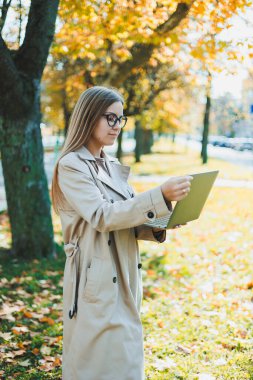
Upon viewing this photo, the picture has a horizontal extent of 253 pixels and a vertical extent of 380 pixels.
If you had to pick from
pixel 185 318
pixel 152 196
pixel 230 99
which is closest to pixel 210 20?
pixel 185 318

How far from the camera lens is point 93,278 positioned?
246 centimetres

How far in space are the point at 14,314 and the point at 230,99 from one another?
56.8 ft

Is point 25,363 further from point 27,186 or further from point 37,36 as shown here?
point 37,36

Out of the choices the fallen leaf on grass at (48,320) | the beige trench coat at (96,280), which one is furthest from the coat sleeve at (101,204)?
the fallen leaf on grass at (48,320)

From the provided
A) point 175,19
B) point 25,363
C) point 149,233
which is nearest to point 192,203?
point 149,233

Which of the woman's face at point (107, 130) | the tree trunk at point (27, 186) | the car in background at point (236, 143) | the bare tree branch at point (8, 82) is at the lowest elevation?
the car in background at point (236, 143)

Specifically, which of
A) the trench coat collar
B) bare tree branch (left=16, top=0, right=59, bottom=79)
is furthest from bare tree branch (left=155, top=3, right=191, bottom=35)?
the trench coat collar

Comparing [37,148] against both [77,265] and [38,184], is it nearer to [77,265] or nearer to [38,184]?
[38,184]

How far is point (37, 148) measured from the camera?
6664mm

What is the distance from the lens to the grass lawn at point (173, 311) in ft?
13.2

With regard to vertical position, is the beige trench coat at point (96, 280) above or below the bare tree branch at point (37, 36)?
below

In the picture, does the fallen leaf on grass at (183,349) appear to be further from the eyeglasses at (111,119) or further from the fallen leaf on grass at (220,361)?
the eyeglasses at (111,119)

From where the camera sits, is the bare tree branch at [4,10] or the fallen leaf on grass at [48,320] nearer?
the fallen leaf on grass at [48,320]

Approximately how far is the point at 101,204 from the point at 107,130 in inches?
18.3
